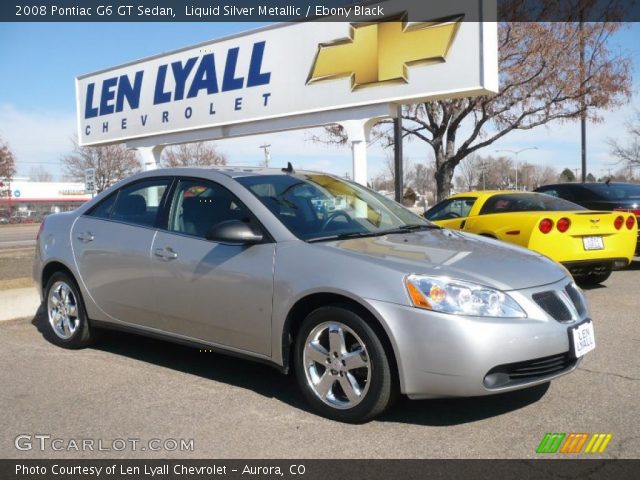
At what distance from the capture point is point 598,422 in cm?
367

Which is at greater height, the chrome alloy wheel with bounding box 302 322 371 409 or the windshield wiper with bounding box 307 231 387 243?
the windshield wiper with bounding box 307 231 387 243

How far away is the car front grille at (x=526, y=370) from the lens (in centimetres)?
345

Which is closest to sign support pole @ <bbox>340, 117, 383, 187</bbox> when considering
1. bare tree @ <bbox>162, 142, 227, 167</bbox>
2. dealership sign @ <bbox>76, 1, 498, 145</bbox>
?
dealership sign @ <bbox>76, 1, 498, 145</bbox>

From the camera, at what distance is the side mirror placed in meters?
4.09

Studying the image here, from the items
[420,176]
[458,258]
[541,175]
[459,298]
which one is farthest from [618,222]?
[541,175]

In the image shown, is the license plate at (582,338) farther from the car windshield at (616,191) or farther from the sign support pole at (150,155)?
the sign support pole at (150,155)

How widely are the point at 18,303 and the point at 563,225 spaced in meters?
6.61

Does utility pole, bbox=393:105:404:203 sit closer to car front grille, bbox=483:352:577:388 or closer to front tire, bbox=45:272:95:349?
front tire, bbox=45:272:95:349

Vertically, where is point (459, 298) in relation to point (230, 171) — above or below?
below

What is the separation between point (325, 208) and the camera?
4586mm

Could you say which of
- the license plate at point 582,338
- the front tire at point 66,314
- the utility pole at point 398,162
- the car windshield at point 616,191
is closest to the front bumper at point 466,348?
the license plate at point 582,338

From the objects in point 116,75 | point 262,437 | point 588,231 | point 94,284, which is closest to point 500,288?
point 262,437

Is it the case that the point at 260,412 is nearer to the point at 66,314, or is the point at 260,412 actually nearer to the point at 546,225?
the point at 66,314

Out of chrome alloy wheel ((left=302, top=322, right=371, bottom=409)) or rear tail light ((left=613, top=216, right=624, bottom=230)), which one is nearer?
chrome alloy wheel ((left=302, top=322, right=371, bottom=409))
